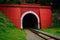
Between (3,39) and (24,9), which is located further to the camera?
(24,9)

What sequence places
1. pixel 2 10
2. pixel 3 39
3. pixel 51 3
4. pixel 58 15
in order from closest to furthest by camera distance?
pixel 3 39
pixel 2 10
pixel 58 15
pixel 51 3

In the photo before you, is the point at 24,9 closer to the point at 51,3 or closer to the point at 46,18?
the point at 46,18

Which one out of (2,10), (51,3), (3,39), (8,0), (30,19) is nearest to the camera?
(3,39)

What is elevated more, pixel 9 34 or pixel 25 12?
pixel 25 12

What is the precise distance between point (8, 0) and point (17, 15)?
2.76 metres

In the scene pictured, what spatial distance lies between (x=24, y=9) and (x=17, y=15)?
1.42 meters

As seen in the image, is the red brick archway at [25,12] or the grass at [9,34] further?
the red brick archway at [25,12]

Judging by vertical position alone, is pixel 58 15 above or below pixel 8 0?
below

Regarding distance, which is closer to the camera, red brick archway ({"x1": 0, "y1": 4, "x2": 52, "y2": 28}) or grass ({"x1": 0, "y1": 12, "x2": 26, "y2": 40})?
grass ({"x1": 0, "y1": 12, "x2": 26, "y2": 40})

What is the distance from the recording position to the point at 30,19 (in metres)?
38.3

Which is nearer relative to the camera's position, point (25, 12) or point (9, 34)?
point (9, 34)

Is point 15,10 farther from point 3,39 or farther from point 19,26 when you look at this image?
point 3,39

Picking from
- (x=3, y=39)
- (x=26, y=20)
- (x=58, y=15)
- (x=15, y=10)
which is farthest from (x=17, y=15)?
(x=3, y=39)

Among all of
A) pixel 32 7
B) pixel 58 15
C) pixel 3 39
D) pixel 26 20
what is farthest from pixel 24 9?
pixel 3 39
